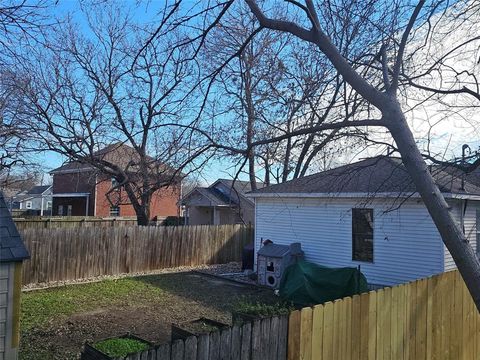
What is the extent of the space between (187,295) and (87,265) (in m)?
4.59

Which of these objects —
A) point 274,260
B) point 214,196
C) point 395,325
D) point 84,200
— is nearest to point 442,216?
point 395,325

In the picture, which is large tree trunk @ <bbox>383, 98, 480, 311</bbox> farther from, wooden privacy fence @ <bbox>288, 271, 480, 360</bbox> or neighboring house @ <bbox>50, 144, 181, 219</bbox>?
neighboring house @ <bbox>50, 144, 181, 219</bbox>

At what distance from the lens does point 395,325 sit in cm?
452

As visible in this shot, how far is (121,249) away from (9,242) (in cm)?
1130

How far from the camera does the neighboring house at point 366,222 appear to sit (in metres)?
11.8

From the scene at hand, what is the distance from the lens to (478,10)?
17.1ft

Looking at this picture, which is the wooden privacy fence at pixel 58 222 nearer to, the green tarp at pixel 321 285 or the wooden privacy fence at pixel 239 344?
the green tarp at pixel 321 285

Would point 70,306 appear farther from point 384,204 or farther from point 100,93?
point 100,93

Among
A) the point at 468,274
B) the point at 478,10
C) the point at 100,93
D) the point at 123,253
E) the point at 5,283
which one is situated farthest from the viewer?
the point at 100,93

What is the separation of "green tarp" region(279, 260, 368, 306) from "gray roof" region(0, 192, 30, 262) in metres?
7.39

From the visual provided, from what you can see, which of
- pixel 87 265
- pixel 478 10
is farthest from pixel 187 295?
pixel 478 10

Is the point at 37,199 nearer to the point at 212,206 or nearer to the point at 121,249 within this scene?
the point at 212,206

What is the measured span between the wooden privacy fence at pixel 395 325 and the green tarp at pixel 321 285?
445 cm

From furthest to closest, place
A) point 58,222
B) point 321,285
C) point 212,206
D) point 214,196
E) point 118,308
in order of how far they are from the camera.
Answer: point 214,196
point 212,206
point 58,222
point 321,285
point 118,308
